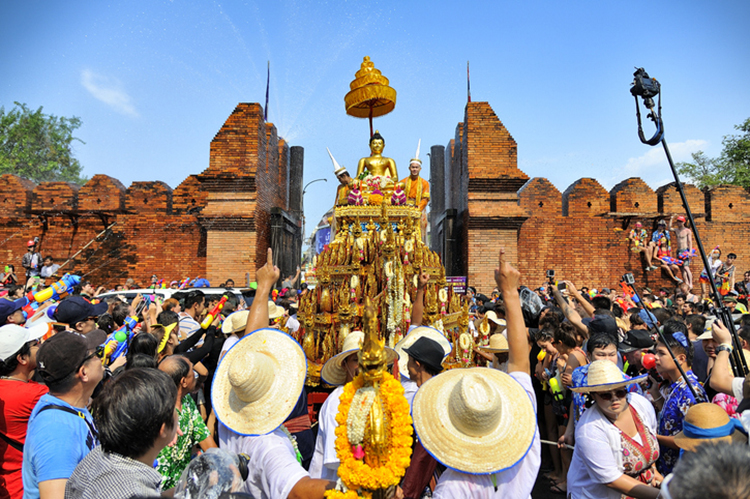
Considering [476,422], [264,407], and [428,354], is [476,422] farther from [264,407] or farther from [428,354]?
[264,407]

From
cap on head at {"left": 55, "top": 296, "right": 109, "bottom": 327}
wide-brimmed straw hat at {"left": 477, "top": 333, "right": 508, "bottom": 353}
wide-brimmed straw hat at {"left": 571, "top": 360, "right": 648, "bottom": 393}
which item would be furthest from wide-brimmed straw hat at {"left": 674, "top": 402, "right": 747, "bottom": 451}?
cap on head at {"left": 55, "top": 296, "right": 109, "bottom": 327}

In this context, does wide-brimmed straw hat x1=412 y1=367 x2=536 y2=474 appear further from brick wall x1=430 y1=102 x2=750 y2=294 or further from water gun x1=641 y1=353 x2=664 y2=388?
brick wall x1=430 y1=102 x2=750 y2=294

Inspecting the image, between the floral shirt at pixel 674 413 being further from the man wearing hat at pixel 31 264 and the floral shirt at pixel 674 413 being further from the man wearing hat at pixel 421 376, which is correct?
the man wearing hat at pixel 31 264

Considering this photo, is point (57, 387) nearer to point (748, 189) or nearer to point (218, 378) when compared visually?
point (218, 378)

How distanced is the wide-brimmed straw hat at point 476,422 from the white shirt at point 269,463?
0.66 meters

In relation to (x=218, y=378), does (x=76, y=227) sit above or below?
above

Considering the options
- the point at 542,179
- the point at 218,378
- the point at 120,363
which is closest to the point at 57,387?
the point at 218,378

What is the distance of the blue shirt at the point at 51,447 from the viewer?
2102 millimetres

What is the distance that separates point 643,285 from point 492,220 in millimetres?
4967

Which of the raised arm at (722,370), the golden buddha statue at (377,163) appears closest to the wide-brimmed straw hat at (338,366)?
the raised arm at (722,370)

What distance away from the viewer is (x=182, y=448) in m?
2.53

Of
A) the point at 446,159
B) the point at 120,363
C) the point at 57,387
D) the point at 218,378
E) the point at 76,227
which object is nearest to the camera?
the point at 57,387

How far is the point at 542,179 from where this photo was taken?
13.6 meters

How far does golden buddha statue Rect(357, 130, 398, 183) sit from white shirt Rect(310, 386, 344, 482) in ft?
21.3
